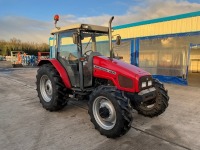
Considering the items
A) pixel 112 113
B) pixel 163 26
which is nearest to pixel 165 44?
pixel 163 26

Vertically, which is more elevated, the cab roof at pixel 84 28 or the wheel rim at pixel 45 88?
the cab roof at pixel 84 28

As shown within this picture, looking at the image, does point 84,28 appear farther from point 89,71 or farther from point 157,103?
point 157,103

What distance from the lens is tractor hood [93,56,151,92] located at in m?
3.29

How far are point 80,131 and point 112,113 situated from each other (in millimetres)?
730

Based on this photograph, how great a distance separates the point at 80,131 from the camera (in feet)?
11.3

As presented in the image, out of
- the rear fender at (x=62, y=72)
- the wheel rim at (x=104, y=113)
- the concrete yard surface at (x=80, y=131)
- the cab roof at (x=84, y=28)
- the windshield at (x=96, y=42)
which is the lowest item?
the concrete yard surface at (x=80, y=131)

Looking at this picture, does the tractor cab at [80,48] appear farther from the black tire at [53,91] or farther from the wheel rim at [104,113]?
the wheel rim at [104,113]

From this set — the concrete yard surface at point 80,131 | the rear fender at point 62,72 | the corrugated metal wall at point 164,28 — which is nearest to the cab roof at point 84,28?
the rear fender at point 62,72

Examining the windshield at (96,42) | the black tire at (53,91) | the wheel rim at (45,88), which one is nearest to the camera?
the windshield at (96,42)

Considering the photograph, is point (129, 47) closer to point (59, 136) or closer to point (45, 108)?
point (45, 108)

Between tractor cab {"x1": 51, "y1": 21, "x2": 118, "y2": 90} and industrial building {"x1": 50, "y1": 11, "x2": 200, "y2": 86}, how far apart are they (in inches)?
223

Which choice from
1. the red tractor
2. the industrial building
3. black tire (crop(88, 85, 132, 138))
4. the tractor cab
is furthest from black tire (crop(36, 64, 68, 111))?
the industrial building

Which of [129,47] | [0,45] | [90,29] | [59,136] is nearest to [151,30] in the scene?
[129,47]

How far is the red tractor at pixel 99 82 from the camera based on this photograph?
3191mm
